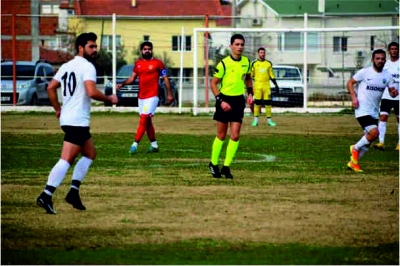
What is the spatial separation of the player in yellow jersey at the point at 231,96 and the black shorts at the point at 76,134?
394cm

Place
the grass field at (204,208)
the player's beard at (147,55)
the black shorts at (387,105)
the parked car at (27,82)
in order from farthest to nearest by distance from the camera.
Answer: the parked car at (27,82)
the black shorts at (387,105)
the player's beard at (147,55)
the grass field at (204,208)

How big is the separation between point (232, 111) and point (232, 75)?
54 centimetres

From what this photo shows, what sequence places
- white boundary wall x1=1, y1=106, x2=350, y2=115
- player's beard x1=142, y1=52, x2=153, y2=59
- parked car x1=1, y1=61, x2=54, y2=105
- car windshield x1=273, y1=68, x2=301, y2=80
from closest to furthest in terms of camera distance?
player's beard x1=142, y1=52, x2=153, y2=59 < white boundary wall x1=1, y1=106, x2=350, y2=115 < parked car x1=1, y1=61, x2=54, y2=105 < car windshield x1=273, y1=68, x2=301, y2=80

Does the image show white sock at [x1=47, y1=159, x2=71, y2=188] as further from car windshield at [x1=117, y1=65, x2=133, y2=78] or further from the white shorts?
car windshield at [x1=117, y1=65, x2=133, y2=78]

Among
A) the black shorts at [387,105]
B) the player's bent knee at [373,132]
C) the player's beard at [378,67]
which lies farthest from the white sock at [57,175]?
the black shorts at [387,105]

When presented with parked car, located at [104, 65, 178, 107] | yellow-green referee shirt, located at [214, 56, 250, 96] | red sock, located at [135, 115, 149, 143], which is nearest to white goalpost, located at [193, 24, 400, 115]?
parked car, located at [104, 65, 178, 107]

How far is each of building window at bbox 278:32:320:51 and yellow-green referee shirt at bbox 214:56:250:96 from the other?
23.8 m

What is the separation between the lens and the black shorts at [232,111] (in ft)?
54.5

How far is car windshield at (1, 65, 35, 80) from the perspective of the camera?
40844mm

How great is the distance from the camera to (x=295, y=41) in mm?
40719

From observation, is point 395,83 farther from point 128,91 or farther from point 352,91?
point 128,91

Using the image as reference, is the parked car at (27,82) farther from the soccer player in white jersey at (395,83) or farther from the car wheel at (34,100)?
the soccer player in white jersey at (395,83)

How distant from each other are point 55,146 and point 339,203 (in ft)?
31.9

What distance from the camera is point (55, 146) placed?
22188mm
